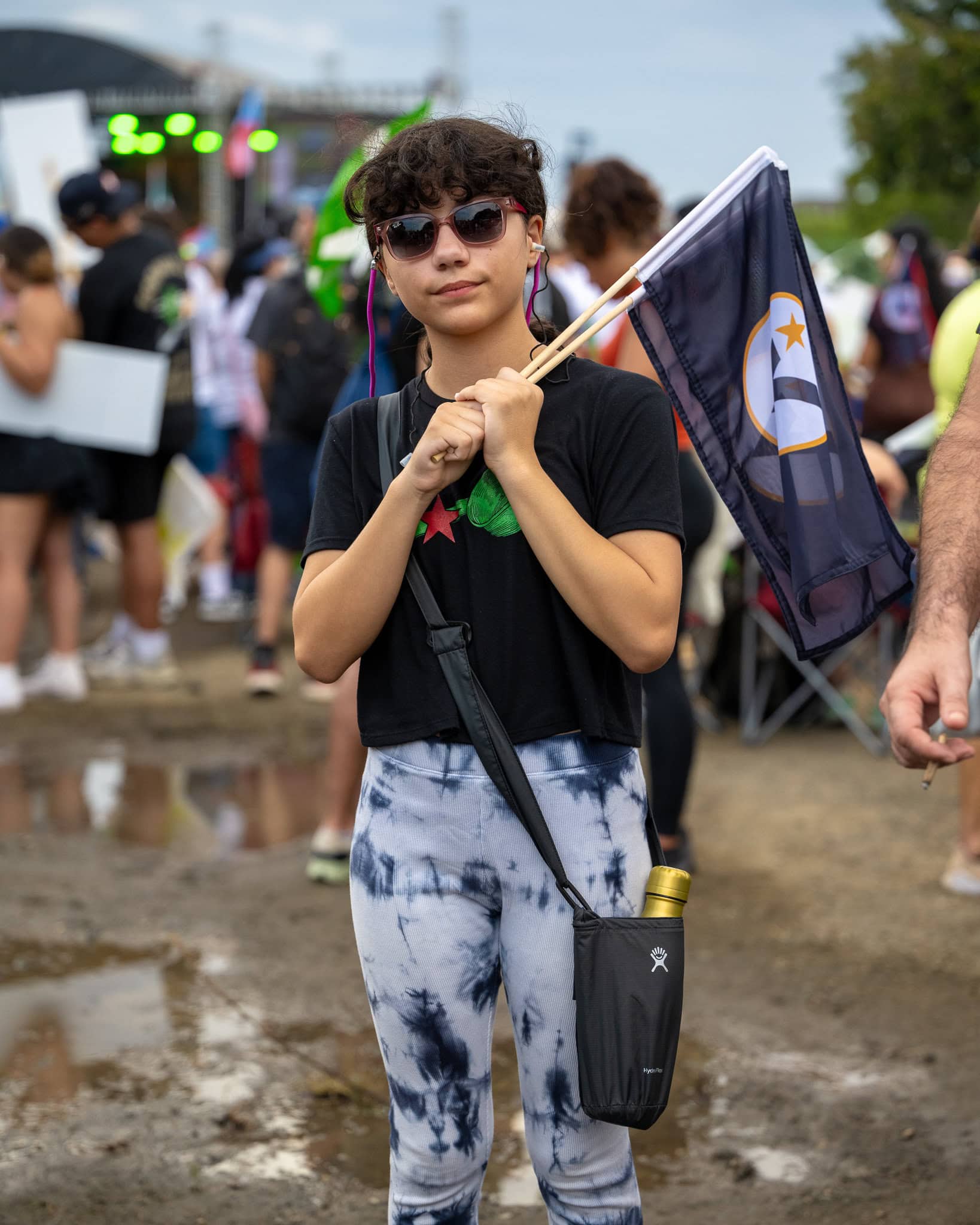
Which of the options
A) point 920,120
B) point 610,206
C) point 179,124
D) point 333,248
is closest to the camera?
point 610,206

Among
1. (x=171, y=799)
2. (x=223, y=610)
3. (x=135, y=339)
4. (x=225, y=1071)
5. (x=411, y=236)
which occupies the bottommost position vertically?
(x=225, y=1071)

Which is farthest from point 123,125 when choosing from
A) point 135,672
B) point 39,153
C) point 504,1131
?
point 504,1131

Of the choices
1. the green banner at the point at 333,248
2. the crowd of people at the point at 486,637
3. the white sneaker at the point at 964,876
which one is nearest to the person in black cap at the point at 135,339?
the green banner at the point at 333,248

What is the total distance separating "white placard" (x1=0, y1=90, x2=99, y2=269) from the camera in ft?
32.6

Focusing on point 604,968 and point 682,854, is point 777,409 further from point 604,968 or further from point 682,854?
point 682,854

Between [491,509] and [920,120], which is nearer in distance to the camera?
[491,509]

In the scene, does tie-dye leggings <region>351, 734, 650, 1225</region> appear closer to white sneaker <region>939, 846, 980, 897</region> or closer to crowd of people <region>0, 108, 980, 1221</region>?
crowd of people <region>0, 108, 980, 1221</region>

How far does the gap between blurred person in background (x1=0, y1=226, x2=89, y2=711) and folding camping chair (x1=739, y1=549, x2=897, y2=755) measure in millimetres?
3208

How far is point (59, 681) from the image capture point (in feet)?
24.7

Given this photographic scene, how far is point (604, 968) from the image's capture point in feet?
6.73

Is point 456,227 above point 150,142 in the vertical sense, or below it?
below

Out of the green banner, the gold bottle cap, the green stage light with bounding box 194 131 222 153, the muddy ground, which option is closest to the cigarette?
the gold bottle cap

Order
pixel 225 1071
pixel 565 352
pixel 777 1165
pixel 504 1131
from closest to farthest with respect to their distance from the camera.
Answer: pixel 565 352
pixel 777 1165
pixel 504 1131
pixel 225 1071

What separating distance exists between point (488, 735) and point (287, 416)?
5.33m
